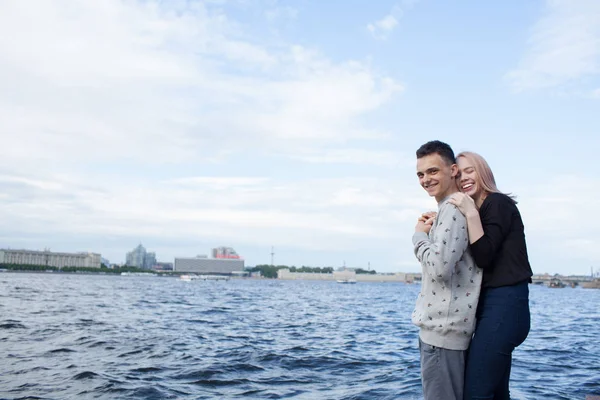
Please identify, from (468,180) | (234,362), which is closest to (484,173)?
(468,180)

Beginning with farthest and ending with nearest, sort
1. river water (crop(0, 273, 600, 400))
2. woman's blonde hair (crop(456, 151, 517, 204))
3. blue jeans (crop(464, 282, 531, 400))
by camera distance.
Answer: river water (crop(0, 273, 600, 400)) → woman's blonde hair (crop(456, 151, 517, 204)) → blue jeans (crop(464, 282, 531, 400))

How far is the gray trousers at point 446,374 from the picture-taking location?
337 cm

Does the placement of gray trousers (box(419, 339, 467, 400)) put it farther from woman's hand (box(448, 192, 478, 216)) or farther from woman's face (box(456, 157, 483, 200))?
woman's face (box(456, 157, 483, 200))

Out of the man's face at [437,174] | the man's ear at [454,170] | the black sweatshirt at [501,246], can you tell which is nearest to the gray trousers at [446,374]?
the black sweatshirt at [501,246]

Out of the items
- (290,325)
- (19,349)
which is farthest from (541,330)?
(19,349)

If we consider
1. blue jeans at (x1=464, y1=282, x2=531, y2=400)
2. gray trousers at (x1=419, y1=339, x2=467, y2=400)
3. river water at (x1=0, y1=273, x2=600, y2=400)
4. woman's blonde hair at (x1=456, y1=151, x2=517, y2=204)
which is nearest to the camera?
blue jeans at (x1=464, y1=282, x2=531, y2=400)

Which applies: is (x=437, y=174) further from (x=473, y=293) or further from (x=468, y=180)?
(x=473, y=293)

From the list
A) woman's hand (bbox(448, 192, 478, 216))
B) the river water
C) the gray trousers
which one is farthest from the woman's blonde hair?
the river water

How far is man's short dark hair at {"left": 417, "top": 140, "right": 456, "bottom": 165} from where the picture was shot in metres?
3.59

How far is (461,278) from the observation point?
3.39 meters

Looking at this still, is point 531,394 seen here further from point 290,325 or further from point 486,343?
point 290,325

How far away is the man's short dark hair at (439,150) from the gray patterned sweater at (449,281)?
329 millimetres

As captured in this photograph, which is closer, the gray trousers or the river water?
the gray trousers

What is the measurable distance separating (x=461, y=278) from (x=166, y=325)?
18904 mm
